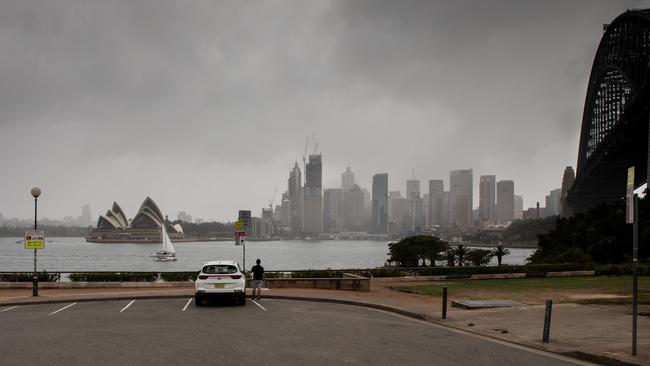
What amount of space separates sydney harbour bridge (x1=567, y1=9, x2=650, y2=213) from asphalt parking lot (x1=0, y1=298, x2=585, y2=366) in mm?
64428

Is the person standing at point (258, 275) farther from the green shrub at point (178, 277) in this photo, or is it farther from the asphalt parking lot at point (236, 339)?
the green shrub at point (178, 277)

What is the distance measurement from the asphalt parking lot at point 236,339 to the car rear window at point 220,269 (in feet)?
4.85

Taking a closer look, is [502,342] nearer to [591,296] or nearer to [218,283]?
[218,283]

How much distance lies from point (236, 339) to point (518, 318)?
9.55m

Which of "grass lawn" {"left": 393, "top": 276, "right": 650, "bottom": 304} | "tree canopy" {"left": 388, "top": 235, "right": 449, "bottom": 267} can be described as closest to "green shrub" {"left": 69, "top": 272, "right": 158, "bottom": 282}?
"grass lawn" {"left": 393, "top": 276, "right": 650, "bottom": 304}

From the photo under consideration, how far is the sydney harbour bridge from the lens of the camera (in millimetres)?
80537

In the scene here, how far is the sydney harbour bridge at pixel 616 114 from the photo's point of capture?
3171 inches

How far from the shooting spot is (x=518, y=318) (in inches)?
755

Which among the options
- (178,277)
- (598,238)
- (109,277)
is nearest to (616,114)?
(598,238)

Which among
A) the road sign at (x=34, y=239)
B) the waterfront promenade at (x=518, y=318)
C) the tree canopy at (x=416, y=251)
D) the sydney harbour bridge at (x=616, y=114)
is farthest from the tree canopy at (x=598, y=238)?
the road sign at (x=34, y=239)

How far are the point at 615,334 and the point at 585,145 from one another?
116782 mm

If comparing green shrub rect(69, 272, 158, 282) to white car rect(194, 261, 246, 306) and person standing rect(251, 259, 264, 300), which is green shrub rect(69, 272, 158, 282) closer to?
person standing rect(251, 259, 264, 300)

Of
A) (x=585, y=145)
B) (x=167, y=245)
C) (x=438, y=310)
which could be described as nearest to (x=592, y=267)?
(x=438, y=310)

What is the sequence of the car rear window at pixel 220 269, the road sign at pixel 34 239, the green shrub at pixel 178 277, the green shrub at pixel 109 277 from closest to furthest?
1. the car rear window at pixel 220 269
2. the road sign at pixel 34 239
3. the green shrub at pixel 109 277
4. the green shrub at pixel 178 277
